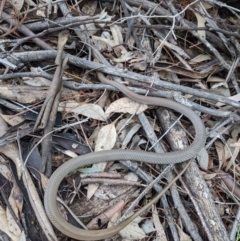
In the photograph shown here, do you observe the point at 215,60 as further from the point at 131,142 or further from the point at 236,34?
the point at 131,142

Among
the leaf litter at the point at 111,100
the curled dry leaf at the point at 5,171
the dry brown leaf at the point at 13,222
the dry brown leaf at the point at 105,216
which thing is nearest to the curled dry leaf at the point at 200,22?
the leaf litter at the point at 111,100

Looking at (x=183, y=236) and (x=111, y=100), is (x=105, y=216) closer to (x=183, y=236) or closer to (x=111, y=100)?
(x=183, y=236)

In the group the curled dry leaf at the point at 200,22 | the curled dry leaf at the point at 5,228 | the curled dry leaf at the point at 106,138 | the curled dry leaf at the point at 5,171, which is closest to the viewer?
the curled dry leaf at the point at 5,228

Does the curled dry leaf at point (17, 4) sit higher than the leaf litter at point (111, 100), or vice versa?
the curled dry leaf at point (17, 4)

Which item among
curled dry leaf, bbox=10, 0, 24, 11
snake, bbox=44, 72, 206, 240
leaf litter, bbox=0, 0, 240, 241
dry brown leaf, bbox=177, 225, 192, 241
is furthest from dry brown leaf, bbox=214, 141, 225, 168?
curled dry leaf, bbox=10, 0, 24, 11

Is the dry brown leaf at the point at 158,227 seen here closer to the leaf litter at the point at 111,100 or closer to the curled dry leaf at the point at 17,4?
the leaf litter at the point at 111,100

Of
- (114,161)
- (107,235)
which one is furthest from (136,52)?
(107,235)

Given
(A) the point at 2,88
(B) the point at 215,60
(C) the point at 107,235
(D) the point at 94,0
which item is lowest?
(C) the point at 107,235
